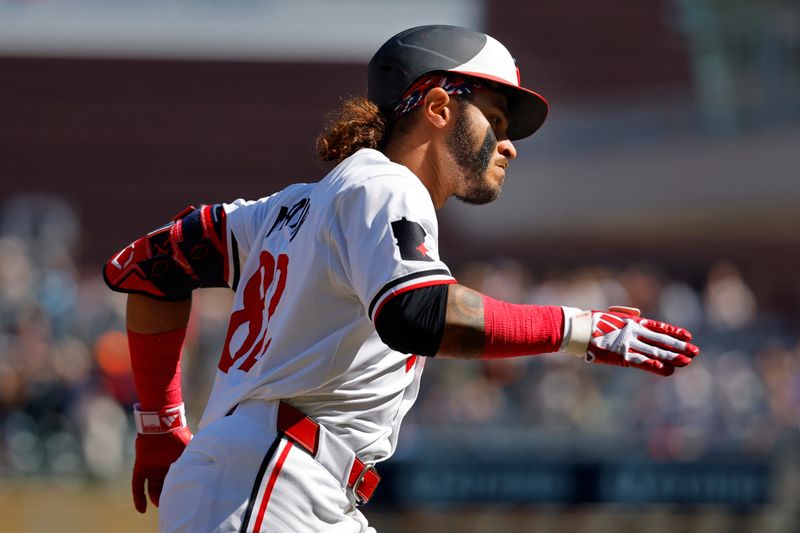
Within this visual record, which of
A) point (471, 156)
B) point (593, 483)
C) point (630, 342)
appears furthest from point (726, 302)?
point (630, 342)

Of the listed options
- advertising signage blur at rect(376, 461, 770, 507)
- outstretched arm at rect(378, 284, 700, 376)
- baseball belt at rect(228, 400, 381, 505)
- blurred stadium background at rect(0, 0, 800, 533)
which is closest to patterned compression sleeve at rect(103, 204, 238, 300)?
baseball belt at rect(228, 400, 381, 505)

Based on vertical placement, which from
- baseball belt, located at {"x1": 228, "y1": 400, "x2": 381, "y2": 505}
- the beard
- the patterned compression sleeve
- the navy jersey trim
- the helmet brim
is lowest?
baseball belt, located at {"x1": 228, "y1": 400, "x2": 381, "y2": 505}

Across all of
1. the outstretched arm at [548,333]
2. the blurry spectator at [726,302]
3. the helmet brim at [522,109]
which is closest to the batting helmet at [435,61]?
the helmet brim at [522,109]

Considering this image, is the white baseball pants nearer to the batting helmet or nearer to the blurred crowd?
the batting helmet

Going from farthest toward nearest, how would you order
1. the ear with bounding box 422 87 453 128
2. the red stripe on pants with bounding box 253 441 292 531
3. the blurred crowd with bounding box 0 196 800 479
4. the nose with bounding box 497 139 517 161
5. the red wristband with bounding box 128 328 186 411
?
the blurred crowd with bounding box 0 196 800 479, the red wristband with bounding box 128 328 186 411, the nose with bounding box 497 139 517 161, the ear with bounding box 422 87 453 128, the red stripe on pants with bounding box 253 441 292 531

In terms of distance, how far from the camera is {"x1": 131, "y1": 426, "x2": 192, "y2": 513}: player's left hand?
12.4 ft

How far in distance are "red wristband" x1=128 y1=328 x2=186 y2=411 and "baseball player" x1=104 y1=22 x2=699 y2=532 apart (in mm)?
167

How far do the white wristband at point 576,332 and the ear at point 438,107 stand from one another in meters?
0.65

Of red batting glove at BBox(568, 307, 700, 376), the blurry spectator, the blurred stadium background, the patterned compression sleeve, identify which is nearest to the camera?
red batting glove at BBox(568, 307, 700, 376)

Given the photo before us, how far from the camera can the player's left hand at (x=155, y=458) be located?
3770mm

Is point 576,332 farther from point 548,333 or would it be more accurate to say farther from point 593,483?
point 593,483

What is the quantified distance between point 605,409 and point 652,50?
19.4 meters

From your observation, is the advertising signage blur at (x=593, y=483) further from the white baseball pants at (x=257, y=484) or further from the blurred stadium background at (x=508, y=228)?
the white baseball pants at (x=257, y=484)

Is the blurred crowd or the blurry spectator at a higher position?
the blurry spectator
